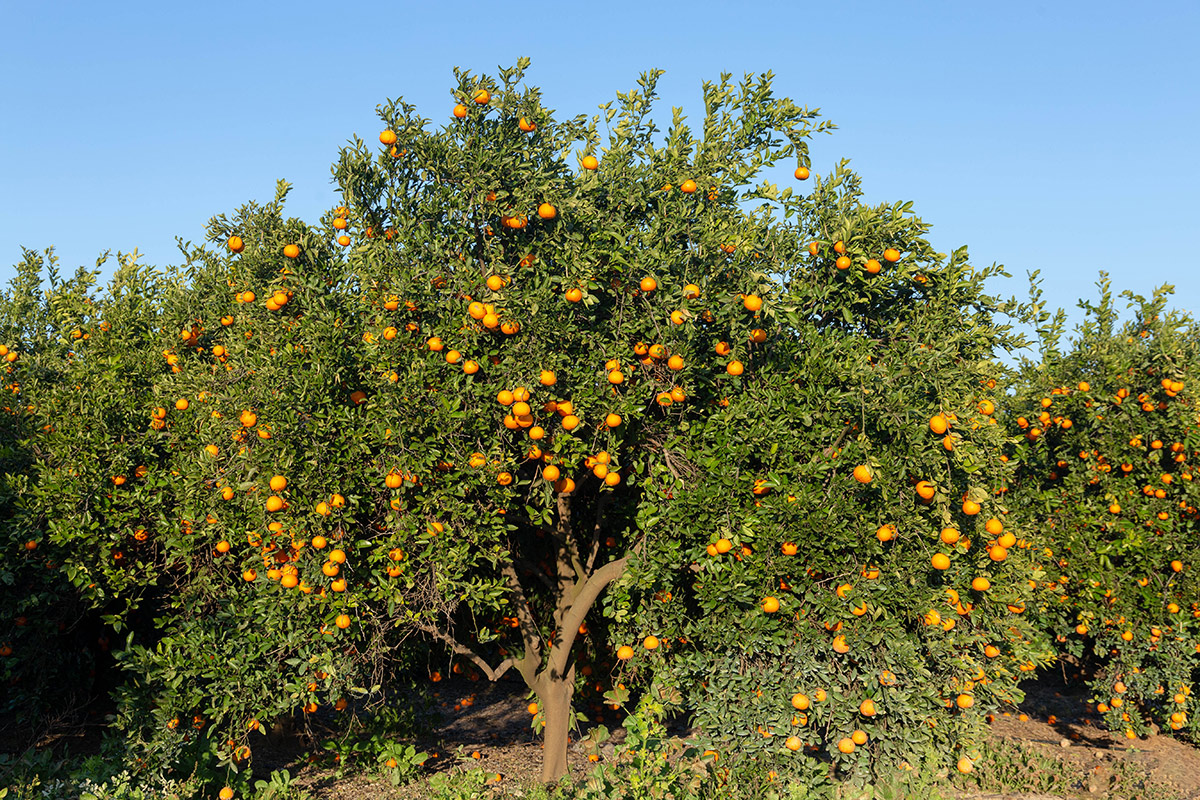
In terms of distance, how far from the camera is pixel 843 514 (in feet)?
19.2

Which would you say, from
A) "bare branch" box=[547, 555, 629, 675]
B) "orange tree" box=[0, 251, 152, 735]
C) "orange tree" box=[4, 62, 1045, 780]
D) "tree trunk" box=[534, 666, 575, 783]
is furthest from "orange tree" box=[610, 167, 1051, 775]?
"orange tree" box=[0, 251, 152, 735]

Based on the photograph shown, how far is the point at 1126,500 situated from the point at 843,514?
6.06 metres

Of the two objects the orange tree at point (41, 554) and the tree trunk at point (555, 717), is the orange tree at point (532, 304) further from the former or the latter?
the orange tree at point (41, 554)

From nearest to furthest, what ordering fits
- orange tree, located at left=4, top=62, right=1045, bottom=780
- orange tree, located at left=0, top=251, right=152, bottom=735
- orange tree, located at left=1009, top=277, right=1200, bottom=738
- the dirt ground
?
orange tree, located at left=4, top=62, right=1045, bottom=780
orange tree, located at left=0, top=251, right=152, bottom=735
the dirt ground
orange tree, located at left=1009, top=277, right=1200, bottom=738

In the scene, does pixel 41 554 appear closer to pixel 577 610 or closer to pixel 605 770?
pixel 577 610

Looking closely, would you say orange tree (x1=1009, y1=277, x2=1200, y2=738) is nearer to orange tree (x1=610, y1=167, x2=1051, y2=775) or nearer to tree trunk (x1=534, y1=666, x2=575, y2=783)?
orange tree (x1=610, y1=167, x2=1051, y2=775)

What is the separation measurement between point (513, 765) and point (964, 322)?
6.91m

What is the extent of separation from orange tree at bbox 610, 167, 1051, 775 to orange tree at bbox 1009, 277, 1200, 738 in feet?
12.9

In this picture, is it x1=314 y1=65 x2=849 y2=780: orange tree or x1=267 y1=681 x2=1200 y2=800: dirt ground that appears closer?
x1=314 y1=65 x2=849 y2=780: orange tree

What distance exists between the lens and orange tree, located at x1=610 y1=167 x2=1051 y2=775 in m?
5.87

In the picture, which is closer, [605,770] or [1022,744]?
[605,770]

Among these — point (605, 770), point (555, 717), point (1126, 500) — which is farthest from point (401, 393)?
point (1126, 500)

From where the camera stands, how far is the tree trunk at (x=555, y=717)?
27.4ft

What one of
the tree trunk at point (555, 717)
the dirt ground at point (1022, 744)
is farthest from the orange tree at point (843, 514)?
the dirt ground at point (1022, 744)
